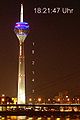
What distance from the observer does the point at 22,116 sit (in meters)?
33.0

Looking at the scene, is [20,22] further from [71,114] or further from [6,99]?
[71,114]

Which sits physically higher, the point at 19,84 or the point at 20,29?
the point at 20,29

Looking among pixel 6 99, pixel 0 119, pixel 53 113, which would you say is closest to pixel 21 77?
pixel 6 99

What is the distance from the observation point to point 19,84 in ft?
328

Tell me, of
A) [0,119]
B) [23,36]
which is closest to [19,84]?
[23,36]

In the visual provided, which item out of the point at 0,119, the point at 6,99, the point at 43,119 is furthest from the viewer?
the point at 6,99

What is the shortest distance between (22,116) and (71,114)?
3.38 metres

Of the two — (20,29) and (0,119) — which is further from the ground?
(20,29)

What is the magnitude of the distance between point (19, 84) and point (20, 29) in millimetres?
11782

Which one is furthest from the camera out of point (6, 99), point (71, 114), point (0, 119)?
point (6, 99)

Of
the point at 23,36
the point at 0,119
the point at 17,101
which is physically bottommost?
the point at 17,101

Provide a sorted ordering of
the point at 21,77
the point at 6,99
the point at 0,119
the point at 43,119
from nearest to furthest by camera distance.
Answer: the point at 0,119
the point at 43,119
the point at 6,99
the point at 21,77

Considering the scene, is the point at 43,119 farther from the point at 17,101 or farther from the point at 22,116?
the point at 17,101

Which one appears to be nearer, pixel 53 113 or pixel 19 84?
pixel 53 113
